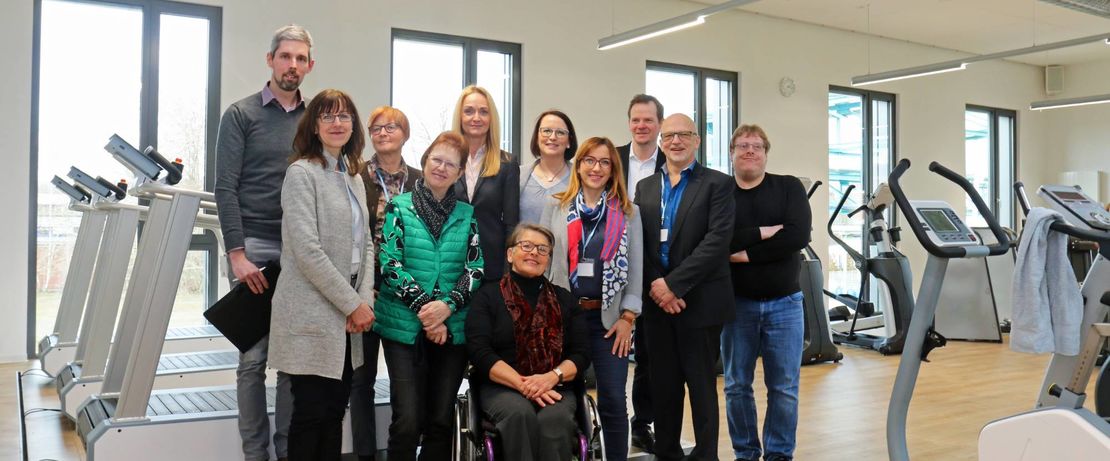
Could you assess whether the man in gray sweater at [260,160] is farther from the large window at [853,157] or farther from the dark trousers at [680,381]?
the large window at [853,157]

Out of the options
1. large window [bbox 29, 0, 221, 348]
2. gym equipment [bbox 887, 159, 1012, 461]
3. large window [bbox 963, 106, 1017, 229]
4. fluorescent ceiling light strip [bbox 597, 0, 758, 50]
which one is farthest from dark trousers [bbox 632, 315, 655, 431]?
large window [bbox 963, 106, 1017, 229]

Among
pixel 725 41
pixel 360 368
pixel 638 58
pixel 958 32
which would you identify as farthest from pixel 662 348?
pixel 958 32

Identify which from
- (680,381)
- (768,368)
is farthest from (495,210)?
(768,368)

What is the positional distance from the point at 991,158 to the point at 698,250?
10758mm

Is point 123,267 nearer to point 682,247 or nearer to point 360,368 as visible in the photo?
point 360,368

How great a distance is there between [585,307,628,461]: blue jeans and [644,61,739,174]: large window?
6.23 metres

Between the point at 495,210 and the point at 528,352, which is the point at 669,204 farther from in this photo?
the point at 528,352

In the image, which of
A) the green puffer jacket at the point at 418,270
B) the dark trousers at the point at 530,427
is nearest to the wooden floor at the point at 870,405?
the dark trousers at the point at 530,427

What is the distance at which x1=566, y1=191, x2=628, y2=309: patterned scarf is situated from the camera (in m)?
3.07

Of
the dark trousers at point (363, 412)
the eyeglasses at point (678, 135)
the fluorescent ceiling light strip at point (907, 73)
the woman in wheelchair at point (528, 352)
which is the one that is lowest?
the dark trousers at point (363, 412)

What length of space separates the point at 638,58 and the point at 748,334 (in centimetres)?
584

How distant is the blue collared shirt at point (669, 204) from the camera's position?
10.6 feet

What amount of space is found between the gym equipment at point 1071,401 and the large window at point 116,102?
603 centimetres

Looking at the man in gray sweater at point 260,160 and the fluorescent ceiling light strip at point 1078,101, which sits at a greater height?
the fluorescent ceiling light strip at point 1078,101
